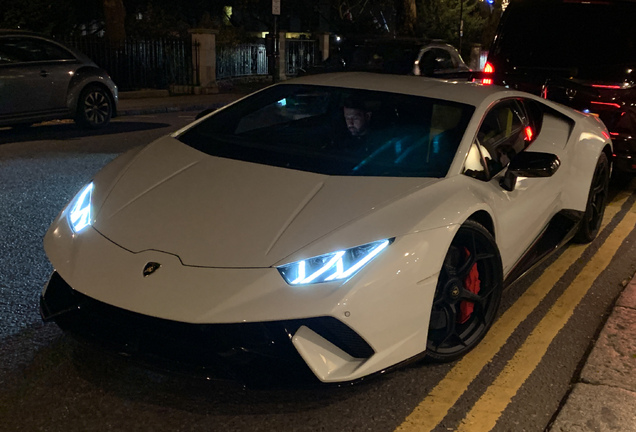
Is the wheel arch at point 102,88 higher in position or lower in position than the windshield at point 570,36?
lower

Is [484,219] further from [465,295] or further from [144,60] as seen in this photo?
[144,60]

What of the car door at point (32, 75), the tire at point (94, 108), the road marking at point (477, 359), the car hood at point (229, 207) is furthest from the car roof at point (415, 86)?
the tire at point (94, 108)

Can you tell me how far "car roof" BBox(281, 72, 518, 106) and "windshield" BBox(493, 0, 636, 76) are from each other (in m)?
3.22

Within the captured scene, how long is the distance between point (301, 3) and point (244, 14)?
4678 millimetres

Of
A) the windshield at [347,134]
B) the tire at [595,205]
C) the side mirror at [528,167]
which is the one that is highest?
the windshield at [347,134]

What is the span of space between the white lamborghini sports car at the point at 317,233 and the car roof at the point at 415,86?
2cm

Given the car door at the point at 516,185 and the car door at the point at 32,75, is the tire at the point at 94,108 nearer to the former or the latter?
the car door at the point at 32,75

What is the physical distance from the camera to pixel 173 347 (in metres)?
2.90

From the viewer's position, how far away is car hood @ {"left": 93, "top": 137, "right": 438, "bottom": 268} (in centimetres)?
313

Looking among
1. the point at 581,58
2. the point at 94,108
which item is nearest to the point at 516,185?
the point at 581,58

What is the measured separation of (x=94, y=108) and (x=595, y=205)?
8415mm

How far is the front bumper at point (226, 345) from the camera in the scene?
112 inches

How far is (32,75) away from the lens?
419 inches

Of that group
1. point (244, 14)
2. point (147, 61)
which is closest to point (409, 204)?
point (147, 61)
